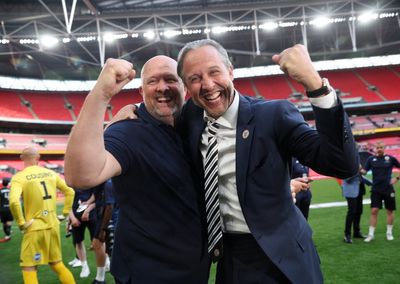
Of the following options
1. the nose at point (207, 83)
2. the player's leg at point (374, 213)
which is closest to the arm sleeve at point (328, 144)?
the nose at point (207, 83)

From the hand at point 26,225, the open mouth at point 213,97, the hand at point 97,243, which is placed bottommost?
the hand at point 97,243

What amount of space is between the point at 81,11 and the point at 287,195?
2620 cm

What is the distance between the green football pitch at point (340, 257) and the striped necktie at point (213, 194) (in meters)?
3.95

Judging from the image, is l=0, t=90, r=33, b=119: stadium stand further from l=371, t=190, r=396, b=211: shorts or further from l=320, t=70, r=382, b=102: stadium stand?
l=371, t=190, r=396, b=211: shorts

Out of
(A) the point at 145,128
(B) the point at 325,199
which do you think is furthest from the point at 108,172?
(B) the point at 325,199

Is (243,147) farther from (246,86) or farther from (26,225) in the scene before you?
(246,86)

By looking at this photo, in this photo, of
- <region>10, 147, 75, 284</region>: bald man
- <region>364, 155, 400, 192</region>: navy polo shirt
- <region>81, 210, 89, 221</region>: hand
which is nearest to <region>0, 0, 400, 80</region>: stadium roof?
<region>81, 210, 89, 221</region>: hand

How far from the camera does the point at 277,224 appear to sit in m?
1.68

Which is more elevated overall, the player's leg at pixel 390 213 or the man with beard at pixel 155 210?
the man with beard at pixel 155 210

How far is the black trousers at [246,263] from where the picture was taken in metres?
1.70

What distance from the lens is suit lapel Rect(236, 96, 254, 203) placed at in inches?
65.1

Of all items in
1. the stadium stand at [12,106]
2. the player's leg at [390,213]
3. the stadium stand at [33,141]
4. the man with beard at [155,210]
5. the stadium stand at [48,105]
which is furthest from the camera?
the stadium stand at [48,105]

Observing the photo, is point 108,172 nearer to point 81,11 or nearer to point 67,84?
point 81,11

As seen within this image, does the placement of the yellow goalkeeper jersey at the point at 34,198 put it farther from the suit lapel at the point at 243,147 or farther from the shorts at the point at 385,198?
the shorts at the point at 385,198
